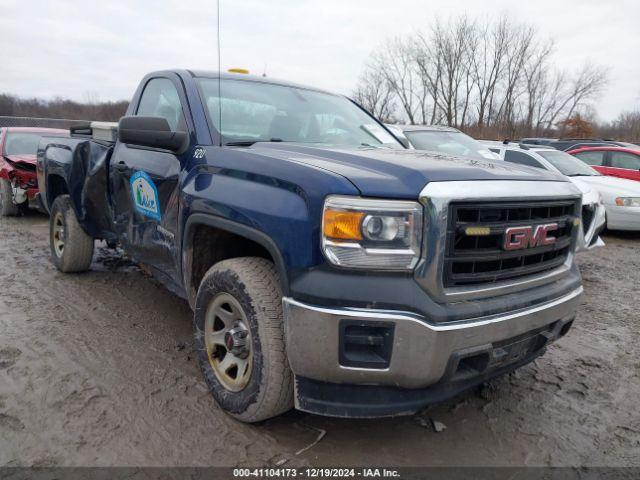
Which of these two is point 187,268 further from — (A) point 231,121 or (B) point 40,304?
(B) point 40,304

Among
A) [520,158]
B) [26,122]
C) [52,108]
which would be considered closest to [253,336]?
[520,158]

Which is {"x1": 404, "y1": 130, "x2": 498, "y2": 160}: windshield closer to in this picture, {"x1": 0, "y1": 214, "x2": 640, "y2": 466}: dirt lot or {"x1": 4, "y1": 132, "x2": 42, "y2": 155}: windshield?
{"x1": 0, "y1": 214, "x2": 640, "y2": 466}: dirt lot

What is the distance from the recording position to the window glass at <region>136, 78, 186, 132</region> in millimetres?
3213

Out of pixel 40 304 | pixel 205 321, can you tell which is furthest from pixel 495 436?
pixel 40 304

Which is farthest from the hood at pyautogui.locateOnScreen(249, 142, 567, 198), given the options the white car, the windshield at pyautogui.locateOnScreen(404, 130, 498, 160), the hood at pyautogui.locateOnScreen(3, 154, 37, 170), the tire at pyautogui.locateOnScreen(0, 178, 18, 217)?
the tire at pyautogui.locateOnScreen(0, 178, 18, 217)

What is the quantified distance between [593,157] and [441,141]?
202 inches

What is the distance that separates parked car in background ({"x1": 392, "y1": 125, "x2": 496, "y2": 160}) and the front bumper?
5.26 meters

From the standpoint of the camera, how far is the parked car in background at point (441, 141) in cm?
723

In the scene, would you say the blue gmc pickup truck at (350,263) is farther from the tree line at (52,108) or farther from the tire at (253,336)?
the tree line at (52,108)

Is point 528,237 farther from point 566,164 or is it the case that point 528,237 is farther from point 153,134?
point 566,164

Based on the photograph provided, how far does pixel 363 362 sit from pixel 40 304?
3.36 meters

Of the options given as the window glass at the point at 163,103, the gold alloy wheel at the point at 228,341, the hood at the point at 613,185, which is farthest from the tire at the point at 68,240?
the hood at the point at 613,185

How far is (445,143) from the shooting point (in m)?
7.44

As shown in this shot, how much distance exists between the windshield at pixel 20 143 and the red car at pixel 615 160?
11152 millimetres
